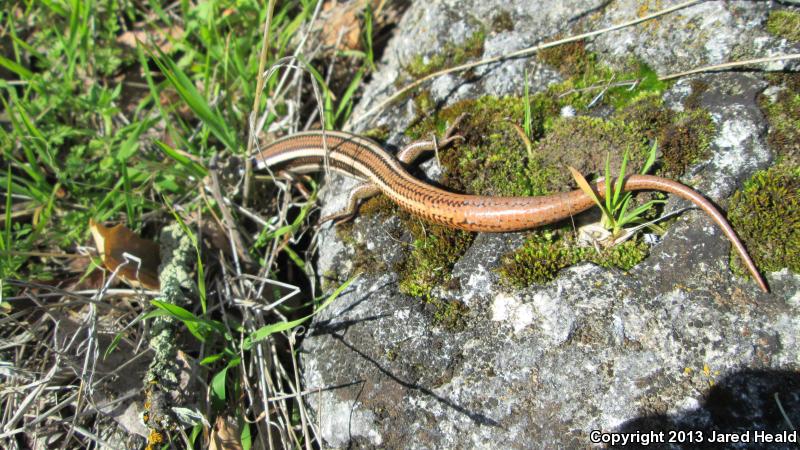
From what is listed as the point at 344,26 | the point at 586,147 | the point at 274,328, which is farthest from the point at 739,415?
the point at 344,26

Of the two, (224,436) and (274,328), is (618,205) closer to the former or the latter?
(274,328)

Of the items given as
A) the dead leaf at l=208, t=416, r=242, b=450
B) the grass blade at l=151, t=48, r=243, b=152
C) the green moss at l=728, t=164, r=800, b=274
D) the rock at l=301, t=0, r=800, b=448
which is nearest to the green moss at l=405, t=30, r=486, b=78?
the rock at l=301, t=0, r=800, b=448

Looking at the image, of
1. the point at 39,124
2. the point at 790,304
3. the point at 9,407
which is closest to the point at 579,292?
the point at 790,304

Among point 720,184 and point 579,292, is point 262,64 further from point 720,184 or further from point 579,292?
point 720,184

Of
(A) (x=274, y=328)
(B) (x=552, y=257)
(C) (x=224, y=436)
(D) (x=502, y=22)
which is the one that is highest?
(D) (x=502, y=22)

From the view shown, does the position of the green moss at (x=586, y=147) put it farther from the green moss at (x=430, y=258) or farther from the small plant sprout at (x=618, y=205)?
the green moss at (x=430, y=258)
